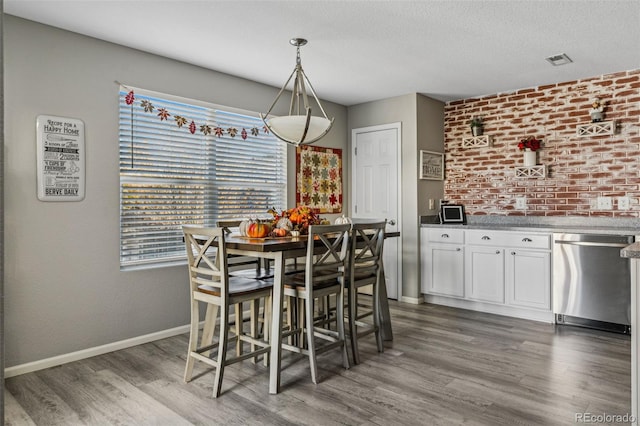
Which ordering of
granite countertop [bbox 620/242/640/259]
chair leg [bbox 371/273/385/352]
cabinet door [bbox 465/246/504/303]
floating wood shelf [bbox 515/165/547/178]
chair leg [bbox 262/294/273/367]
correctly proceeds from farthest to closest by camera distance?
floating wood shelf [bbox 515/165/547/178], cabinet door [bbox 465/246/504/303], chair leg [bbox 371/273/385/352], chair leg [bbox 262/294/273/367], granite countertop [bbox 620/242/640/259]

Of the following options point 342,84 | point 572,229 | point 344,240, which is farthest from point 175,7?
point 572,229

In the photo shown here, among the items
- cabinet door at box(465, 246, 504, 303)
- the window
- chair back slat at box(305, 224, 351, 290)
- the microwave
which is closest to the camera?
chair back slat at box(305, 224, 351, 290)

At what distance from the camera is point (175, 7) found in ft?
9.05

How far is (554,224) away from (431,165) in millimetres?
1428

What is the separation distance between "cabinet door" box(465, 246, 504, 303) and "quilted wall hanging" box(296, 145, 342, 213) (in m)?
1.71

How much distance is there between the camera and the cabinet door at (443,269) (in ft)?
15.2

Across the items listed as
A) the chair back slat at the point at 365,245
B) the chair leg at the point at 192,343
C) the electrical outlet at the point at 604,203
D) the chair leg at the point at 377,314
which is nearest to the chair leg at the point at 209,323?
the chair leg at the point at 192,343

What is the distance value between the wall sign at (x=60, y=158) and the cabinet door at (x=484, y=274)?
3632mm

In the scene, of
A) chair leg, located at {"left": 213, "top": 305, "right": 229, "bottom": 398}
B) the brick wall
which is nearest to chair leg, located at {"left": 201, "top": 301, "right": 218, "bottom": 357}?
chair leg, located at {"left": 213, "top": 305, "right": 229, "bottom": 398}

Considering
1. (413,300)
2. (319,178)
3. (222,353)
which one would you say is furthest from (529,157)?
(222,353)

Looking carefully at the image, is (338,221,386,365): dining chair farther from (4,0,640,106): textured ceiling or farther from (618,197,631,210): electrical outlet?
(618,197,631,210): electrical outlet

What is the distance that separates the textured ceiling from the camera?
2.77 meters

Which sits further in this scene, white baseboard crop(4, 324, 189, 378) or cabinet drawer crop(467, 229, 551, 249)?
cabinet drawer crop(467, 229, 551, 249)

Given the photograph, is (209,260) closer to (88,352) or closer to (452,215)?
(88,352)
